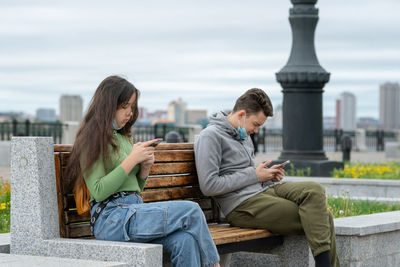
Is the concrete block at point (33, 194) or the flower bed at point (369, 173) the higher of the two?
the concrete block at point (33, 194)

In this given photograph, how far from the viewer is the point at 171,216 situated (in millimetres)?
4695

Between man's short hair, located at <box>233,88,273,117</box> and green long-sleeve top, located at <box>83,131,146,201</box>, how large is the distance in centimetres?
116

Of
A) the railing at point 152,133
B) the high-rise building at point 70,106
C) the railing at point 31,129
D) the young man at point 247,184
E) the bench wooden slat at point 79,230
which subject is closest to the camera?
the bench wooden slat at point 79,230

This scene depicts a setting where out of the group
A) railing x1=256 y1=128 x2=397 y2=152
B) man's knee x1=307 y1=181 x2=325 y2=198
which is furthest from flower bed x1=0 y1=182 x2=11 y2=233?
railing x1=256 y1=128 x2=397 y2=152

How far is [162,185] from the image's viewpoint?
5922 mm

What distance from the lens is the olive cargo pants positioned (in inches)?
219

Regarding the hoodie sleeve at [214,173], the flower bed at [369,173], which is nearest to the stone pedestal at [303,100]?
A: the flower bed at [369,173]

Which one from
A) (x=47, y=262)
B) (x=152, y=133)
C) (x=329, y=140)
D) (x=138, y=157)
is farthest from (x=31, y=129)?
(x=47, y=262)

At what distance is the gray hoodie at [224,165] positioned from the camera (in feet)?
19.0

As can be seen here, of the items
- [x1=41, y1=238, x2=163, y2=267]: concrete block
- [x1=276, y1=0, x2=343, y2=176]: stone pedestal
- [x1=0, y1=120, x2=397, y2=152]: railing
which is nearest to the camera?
[x1=41, y1=238, x2=163, y2=267]: concrete block

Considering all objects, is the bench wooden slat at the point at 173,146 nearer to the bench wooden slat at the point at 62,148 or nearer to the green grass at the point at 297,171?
the bench wooden slat at the point at 62,148

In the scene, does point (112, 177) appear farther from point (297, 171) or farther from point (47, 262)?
point (297, 171)

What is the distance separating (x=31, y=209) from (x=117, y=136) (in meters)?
0.67

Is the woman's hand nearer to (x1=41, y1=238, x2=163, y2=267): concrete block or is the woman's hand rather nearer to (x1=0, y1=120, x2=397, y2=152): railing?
(x1=41, y1=238, x2=163, y2=267): concrete block
